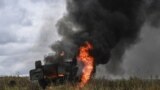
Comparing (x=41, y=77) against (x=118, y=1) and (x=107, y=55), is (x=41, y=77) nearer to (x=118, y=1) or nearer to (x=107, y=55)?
(x=107, y=55)

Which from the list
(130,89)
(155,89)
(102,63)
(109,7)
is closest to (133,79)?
(130,89)

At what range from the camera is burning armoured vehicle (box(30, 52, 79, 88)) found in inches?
1384

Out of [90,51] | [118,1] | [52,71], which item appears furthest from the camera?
[118,1]

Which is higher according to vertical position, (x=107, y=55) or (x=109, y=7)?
(x=109, y=7)

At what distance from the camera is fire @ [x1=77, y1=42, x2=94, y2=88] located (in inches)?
1366

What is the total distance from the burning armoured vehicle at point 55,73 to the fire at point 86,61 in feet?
2.72

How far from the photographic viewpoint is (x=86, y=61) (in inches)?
1521

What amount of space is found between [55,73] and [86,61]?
3.89 metres

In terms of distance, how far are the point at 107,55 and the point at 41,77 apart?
11545 millimetres

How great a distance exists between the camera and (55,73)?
3612 cm

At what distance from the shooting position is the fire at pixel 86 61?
34688mm

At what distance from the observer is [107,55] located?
46.3 m

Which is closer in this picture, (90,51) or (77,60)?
(77,60)

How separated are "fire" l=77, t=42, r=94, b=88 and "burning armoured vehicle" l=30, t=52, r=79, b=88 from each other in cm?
83
